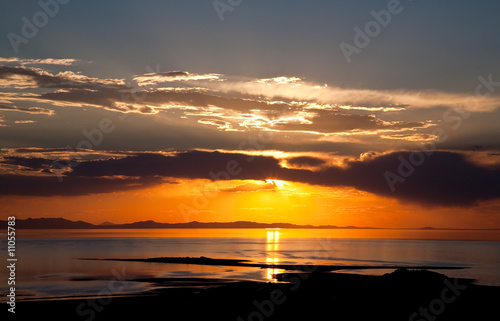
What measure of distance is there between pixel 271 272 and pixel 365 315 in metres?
32.5

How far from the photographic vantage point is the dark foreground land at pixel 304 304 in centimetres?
3444

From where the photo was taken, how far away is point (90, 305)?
37875 mm

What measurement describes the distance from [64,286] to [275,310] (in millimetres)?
Result: 25136

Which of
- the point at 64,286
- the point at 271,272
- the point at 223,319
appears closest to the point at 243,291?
the point at 223,319

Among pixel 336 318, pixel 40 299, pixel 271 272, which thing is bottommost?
pixel 336 318

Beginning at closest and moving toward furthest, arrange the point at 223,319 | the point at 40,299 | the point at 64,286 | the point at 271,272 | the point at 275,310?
the point at 223,319 → the point at 275,310 → the point at 40,299 → the point at 64,286 → the point at 271,272

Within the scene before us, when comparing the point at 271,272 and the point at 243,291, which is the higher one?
the point at 271,272

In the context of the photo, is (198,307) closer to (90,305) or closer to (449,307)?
(90,305)

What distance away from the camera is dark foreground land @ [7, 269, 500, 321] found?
113 feet

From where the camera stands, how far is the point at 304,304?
123 feet

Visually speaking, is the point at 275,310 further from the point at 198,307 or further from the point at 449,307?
the point at 449,307

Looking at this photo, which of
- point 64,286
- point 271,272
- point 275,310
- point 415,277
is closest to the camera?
point 275,310

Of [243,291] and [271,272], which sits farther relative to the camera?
[271,272]

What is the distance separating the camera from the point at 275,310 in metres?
36.1
